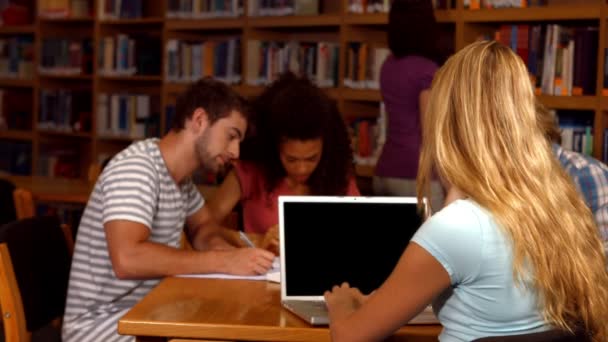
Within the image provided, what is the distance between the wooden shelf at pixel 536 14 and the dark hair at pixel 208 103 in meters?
2.12

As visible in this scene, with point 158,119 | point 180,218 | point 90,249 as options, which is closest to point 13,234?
point 90,249

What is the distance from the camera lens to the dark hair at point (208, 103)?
273 cm

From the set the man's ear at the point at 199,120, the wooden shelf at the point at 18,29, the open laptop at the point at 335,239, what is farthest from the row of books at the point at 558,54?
the wooden shelf at the point at 18,29

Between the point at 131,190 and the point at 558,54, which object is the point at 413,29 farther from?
the point at 131,190

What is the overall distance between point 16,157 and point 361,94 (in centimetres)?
329

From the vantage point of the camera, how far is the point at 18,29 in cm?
711

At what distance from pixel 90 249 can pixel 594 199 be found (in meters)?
1.37

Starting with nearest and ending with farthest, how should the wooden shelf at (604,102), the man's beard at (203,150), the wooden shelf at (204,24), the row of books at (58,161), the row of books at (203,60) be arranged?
1. the man's beard at (203,150)
2. the wooden shelf at (604,102)
3. the wooden shelf at (204,24)
4. the row of books at (203,60)
5. the row of books at (58,161)

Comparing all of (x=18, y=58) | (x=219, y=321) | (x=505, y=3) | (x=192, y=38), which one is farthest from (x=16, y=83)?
(x=219, y=321)

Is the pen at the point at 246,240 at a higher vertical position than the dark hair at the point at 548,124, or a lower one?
lower

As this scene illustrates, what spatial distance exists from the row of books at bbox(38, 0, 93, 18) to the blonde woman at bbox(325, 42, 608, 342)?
5532 millimetres

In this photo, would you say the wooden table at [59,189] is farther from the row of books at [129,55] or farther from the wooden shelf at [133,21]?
the wooden shelf at [133,21]

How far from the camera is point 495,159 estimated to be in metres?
1.59

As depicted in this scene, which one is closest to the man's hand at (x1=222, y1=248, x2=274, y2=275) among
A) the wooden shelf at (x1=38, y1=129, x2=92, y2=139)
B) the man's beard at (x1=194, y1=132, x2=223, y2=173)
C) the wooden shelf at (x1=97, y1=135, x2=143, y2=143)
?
the man's beard at (x1=194, y1=132, x2=223, y2=173)
